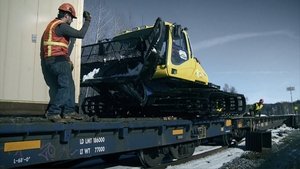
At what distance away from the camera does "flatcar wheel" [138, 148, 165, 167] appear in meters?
7.06

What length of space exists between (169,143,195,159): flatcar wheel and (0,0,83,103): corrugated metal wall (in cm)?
396

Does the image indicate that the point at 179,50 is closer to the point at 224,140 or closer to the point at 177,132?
the point at 177,132

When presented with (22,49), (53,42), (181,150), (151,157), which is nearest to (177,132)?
(151,157)

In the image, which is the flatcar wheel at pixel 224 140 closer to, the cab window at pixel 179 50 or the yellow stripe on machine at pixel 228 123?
the yellow stripe on machine at pixel 228 123

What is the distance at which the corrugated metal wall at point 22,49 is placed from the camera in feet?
14.9

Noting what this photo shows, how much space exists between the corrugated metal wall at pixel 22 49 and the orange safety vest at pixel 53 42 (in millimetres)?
177

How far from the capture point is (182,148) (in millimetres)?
8562

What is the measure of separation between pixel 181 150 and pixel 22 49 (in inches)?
201

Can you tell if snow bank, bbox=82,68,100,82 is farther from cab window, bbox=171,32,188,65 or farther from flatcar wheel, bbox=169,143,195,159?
flatcar wheel, bbox=169,143,195,159

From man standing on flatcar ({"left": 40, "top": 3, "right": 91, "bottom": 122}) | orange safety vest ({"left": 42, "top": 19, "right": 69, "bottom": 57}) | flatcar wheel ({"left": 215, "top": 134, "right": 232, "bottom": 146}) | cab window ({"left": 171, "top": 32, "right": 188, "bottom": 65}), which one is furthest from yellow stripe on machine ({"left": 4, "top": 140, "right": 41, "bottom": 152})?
flatcar wheel ({"left": 215, "top": 134, "right": 232, "bottom": 146})

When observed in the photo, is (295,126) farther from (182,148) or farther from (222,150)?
(182,148)

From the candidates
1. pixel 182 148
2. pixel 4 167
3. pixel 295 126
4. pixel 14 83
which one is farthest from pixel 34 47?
pixel 295 126

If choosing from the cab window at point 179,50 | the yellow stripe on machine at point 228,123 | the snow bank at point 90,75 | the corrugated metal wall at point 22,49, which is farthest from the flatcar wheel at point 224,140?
the corrugated metal wall at point 22,49

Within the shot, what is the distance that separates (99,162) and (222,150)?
4.65 meters
